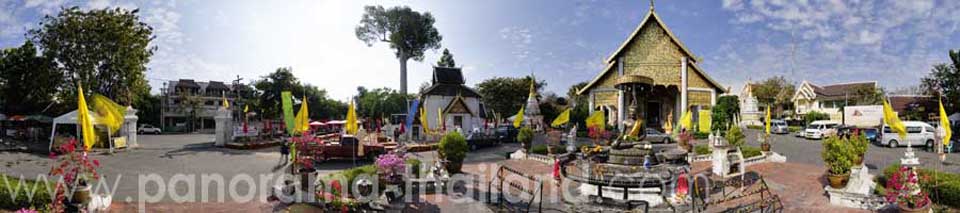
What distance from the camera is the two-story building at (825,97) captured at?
165 ft

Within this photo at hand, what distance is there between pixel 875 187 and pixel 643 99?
23.1 m

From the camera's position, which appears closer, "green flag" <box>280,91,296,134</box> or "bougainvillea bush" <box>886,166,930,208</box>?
"bougainvillea bush" <box>886,166,930,208</box>

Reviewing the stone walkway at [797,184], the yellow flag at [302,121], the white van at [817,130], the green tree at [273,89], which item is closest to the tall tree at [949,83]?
the white van at [817,130]

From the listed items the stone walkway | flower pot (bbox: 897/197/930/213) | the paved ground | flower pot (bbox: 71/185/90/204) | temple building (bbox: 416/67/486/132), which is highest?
temple building (bbox: 416/67/486/132)

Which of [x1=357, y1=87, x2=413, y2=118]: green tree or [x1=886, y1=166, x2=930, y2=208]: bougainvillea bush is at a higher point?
[x1=357, y1=87, x2=413, y2=118]: green tree

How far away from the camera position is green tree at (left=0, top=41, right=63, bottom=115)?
24375 mm

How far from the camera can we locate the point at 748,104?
161 feet

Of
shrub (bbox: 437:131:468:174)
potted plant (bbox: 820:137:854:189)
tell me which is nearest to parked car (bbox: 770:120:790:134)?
potted plant (bbox: 820:137:854:189)

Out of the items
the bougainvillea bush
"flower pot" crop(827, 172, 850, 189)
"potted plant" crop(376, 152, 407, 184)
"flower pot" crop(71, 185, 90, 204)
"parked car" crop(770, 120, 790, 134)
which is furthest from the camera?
"parked car" crop(770, 120, 790, 134)

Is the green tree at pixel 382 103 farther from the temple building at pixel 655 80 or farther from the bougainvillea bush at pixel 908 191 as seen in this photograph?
the bougainvillea bush at pixel 908 191

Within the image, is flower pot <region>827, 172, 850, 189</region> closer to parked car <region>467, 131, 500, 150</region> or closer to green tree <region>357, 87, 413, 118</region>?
parked car <region>467, 131, 500, 150</region>

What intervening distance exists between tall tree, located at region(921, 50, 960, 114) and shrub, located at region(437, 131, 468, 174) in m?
33.2

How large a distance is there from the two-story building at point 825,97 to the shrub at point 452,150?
166ft

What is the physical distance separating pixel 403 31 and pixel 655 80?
34.5 m
